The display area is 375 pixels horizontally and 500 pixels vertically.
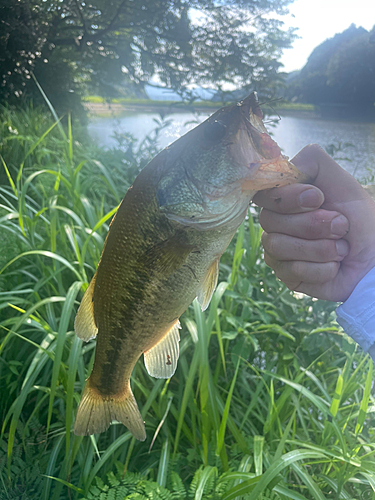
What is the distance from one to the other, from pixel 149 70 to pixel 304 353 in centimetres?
326

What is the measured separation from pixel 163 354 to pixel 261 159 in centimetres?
63

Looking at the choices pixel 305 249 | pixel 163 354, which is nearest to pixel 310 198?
pixel 305 249

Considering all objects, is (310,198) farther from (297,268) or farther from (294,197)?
(297,268)

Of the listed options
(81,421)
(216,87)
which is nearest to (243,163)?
(81,421)

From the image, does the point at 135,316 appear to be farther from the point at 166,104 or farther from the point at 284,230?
the point at 166,104

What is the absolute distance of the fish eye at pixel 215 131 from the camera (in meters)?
0.83

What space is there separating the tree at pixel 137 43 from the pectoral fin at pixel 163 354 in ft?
8.46

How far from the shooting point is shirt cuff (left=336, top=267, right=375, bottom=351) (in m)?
0.99

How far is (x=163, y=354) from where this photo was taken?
3.35 ft

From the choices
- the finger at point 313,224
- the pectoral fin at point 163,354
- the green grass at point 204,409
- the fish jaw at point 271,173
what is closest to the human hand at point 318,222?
the finger at point 313,224

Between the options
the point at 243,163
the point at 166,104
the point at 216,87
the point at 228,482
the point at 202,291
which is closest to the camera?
the point at 243,163

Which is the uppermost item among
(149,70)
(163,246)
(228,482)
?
(149,70)

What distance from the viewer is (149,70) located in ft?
11.9

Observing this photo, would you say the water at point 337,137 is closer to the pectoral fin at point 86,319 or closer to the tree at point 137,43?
the tree at point 137,43
